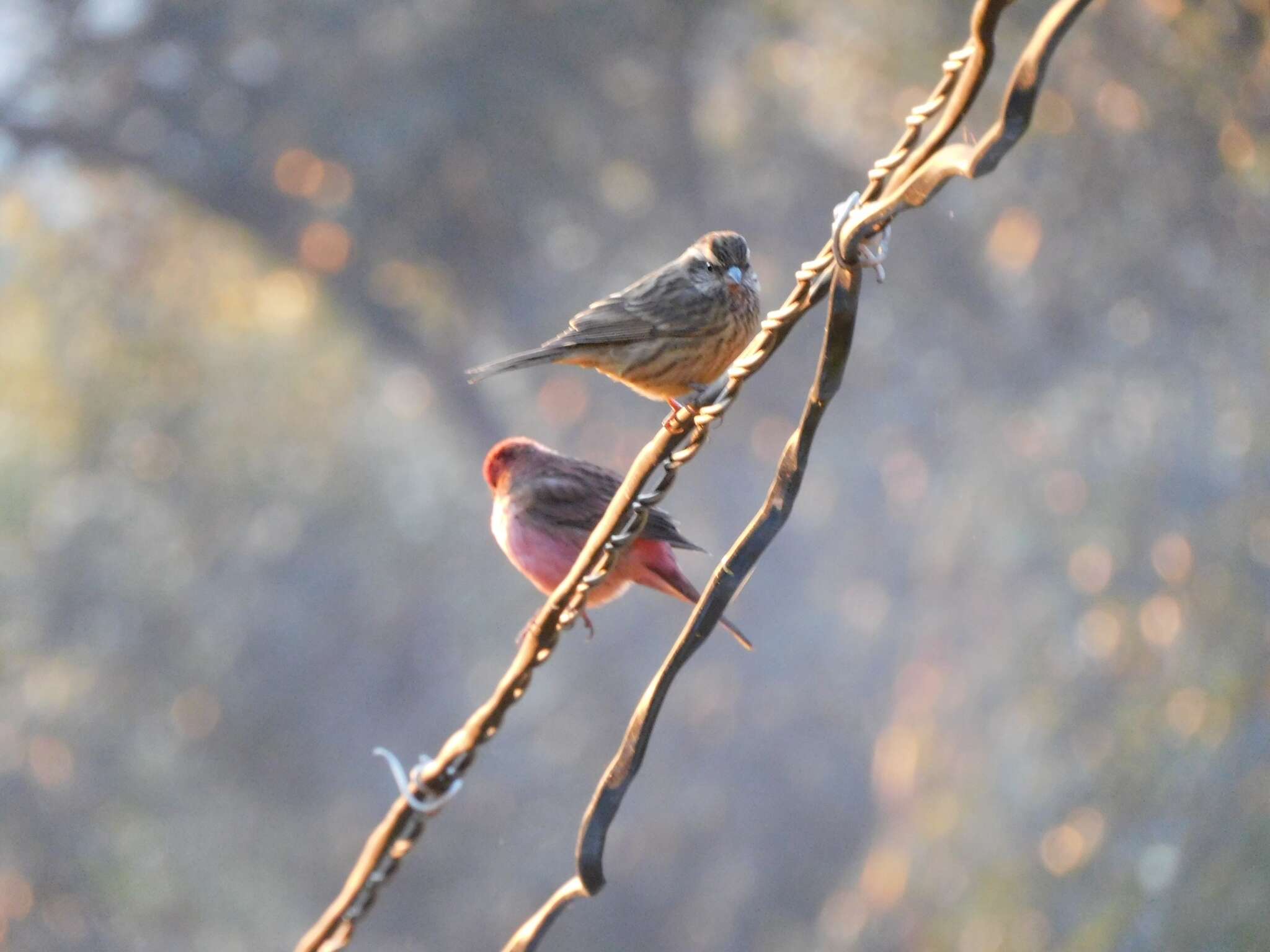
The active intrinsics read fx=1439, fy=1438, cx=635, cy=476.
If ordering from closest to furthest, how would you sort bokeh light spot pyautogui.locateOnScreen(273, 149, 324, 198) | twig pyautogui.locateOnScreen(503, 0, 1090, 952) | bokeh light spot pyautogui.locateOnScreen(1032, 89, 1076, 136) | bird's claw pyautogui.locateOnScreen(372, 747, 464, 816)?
twig pyautogui.locateOnScreen(503, 0, 1090, 952), bird's claw pyautogui.locateOnScreen(372, 747, 464, 816), bokeh light spot pyautogui.locateOnScreen(1032, 89, 1076, 136), bokeh light spot pyautogui.locateOnScreen(273, 149, 324, 198)

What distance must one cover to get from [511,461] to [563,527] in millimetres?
485

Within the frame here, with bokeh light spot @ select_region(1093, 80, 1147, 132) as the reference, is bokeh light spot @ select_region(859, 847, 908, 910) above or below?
below

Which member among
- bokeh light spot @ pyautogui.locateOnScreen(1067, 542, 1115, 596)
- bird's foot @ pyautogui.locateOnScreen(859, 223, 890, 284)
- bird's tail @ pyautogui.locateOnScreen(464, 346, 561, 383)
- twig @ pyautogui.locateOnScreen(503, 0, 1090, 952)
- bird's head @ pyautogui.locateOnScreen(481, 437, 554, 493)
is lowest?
twig @ pyautogui.locateOnScreen(503, 0, 1090, 952)

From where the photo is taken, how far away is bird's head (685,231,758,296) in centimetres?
413

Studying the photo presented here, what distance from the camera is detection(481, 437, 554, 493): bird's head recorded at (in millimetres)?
4703

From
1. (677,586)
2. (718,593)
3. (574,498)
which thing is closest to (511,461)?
(574,498)

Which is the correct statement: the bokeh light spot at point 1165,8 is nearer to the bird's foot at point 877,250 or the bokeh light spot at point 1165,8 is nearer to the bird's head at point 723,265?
the bird's head at point 723,265

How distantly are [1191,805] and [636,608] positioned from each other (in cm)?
538

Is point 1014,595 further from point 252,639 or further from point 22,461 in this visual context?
point 22,461

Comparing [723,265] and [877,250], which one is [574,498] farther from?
[877,250]

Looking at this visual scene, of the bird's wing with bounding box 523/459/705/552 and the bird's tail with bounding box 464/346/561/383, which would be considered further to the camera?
the bird's wing with bounding box 523/459/705/552

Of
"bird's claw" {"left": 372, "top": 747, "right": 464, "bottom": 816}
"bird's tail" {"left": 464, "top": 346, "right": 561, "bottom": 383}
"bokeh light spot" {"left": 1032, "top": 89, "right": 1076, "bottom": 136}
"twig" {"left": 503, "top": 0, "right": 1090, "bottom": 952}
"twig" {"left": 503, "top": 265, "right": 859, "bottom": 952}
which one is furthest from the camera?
"bokeh light spot" {"left": 1032, "top": 89, "right": 1076, "bottom": 136}

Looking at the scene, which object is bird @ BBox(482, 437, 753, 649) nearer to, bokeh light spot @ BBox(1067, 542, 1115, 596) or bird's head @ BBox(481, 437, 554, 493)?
bird's head @ BBox(481, 437, 554, 493)

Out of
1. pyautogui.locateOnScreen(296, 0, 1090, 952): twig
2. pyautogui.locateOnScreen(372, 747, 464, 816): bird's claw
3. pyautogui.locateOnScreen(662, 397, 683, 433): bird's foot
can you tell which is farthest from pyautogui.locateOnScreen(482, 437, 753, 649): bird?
pyautogui.locateOnScreen(372, 747, 464, 816): bird's claw
